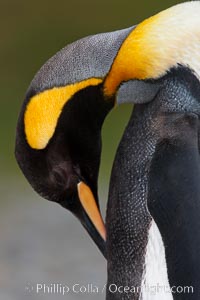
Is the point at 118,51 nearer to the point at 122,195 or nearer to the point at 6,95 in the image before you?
the point at 122,195

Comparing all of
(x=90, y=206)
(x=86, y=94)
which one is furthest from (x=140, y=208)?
(x=86, y=94)

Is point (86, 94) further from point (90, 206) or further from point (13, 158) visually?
point (13, 158)

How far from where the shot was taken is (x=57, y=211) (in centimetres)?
434

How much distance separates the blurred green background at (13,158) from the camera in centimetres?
386

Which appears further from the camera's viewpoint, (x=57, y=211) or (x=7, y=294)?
(x=57, y=211)

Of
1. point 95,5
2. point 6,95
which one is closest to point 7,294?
point 6,95

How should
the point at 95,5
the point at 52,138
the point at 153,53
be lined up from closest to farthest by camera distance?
1. the point at 153,53
2. the point at 52,138
3. the point at 95,5

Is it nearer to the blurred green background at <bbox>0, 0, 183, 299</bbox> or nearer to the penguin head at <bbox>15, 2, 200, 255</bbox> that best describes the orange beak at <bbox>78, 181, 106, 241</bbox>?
the penguin head at <bbox>15, 2, 200, 255</bbox>

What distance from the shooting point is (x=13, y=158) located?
540 cm

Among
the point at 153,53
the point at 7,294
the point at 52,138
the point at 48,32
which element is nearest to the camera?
the point at 153,53

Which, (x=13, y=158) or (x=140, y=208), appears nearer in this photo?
(x=140, y=208)

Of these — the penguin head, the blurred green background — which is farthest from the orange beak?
the blurred green background

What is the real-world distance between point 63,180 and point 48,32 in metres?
5.67

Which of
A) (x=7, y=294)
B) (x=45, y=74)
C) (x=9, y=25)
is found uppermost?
(x=45, y=74)
